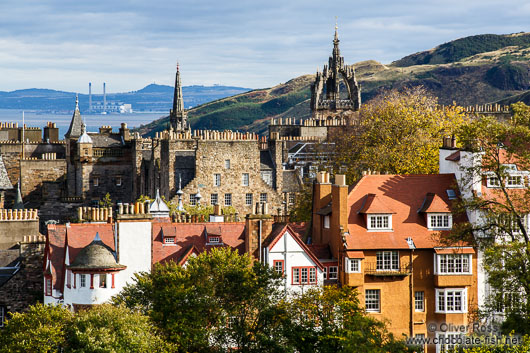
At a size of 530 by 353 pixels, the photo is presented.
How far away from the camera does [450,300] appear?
54.6 m

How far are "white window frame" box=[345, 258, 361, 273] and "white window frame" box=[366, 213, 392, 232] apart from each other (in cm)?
243

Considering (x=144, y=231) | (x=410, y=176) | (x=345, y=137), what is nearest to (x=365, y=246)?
(x=410, y=176)

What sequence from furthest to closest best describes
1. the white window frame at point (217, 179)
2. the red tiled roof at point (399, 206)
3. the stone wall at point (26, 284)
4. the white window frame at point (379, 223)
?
the white window frame at point (217, 179) < the stone wall at point (26, 284) < the white window frame at point (379, 223) < the red tiled roof at point (399, 206)

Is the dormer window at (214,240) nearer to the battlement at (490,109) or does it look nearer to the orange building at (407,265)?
the orange building at (407,265)

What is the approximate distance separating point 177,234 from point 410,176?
1334 centimetres

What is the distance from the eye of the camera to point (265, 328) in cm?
4781

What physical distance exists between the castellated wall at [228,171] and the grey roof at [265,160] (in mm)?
3201

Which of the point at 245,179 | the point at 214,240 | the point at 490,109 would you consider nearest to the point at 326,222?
the point at 214,240

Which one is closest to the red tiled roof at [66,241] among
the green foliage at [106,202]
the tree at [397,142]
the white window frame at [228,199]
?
the tree at [397,142]

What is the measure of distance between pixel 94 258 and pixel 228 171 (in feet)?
118

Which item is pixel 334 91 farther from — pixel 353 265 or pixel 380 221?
pixel 353 265

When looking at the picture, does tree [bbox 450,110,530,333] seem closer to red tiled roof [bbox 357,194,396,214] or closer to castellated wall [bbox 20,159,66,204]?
red tiled roof [bbox 357,194,396,214]

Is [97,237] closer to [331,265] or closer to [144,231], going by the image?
[144,231]

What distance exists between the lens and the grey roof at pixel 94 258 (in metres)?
52.0
